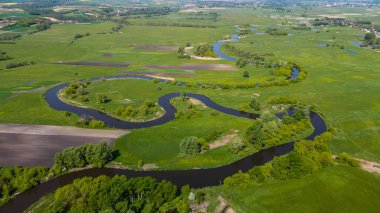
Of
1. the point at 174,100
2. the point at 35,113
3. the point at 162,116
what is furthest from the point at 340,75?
the point at 35,113

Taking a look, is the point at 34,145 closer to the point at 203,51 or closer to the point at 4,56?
the point at 203,51

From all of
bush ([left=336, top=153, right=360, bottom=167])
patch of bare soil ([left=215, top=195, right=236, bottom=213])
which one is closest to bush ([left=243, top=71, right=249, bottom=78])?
bush ([left=336, top=153, right=360, bottom=167])

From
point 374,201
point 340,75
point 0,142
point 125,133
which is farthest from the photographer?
point 340,75

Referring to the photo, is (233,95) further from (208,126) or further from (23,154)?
(23,154)

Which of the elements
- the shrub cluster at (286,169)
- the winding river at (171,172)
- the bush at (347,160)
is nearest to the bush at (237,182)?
the shrub cluster at (286,169)

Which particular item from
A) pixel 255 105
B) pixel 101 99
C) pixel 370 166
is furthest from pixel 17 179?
pixel 370 166

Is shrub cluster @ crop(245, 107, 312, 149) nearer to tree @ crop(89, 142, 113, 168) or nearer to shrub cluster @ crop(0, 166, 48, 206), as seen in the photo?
tree @ crop(89, 142, 113, 168)

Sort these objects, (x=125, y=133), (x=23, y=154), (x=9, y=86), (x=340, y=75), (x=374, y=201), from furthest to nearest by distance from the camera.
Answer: (x=340, y=75) < (x=9, y=86) < (x=125, y=133) < (x=23, y=154) < (x=374, y=201)

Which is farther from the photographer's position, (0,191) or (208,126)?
(208,126)
